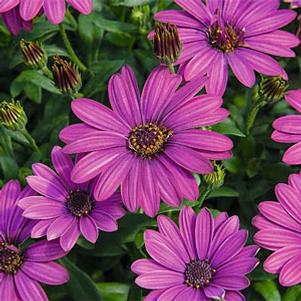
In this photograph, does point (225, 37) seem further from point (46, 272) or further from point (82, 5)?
point (46, 272)

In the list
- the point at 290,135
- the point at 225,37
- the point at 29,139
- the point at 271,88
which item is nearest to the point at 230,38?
the point at 225,37

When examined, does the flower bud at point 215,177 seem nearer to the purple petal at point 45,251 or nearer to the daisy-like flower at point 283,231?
the daisy-like flower at point 283,231


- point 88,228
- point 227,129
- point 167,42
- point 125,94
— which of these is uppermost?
point 167,42

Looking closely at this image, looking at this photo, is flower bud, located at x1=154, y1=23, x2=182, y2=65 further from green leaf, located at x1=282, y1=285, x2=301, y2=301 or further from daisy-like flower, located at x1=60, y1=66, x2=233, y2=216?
green leaf, located at x1=282, y1=285, x2=301, y2=301

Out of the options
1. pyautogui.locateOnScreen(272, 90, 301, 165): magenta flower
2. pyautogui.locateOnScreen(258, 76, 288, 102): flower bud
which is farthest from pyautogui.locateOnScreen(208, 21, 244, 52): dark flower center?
pyautogui.locateOnScreen(272, 90, 301, 165): magenta flower

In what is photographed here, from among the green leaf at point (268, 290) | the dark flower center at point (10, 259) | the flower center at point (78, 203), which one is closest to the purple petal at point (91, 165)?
the flower center at point (78, 203)

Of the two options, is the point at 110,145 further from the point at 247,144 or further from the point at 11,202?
the point at 247,144
